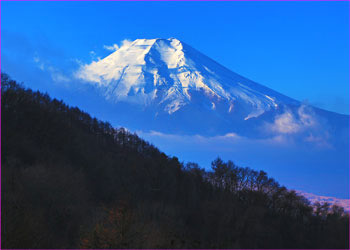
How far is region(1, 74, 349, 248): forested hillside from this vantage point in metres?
21.3

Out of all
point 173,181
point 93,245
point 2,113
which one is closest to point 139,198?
point 173,181

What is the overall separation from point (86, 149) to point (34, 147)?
40.7ft

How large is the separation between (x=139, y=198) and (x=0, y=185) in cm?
3078

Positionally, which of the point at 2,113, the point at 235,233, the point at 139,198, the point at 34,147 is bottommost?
the point at 235,233

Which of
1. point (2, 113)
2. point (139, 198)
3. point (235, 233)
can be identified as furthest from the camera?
point (139, 198)

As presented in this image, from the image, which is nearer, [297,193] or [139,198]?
[139,198]

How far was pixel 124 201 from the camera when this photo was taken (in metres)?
20.5

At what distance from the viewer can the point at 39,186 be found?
3095 centimetres

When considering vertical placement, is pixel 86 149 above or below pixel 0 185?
above

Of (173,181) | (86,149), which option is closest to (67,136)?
(86,149)

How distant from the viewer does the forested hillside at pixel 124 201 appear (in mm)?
21339

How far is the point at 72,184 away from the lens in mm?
34844

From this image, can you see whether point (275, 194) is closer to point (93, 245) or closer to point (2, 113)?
point (2, 113)

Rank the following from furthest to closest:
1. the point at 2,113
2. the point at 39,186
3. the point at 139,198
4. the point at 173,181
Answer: the point at 173,181, the point at 139,198, the point at 2,113, the point at 39,186
